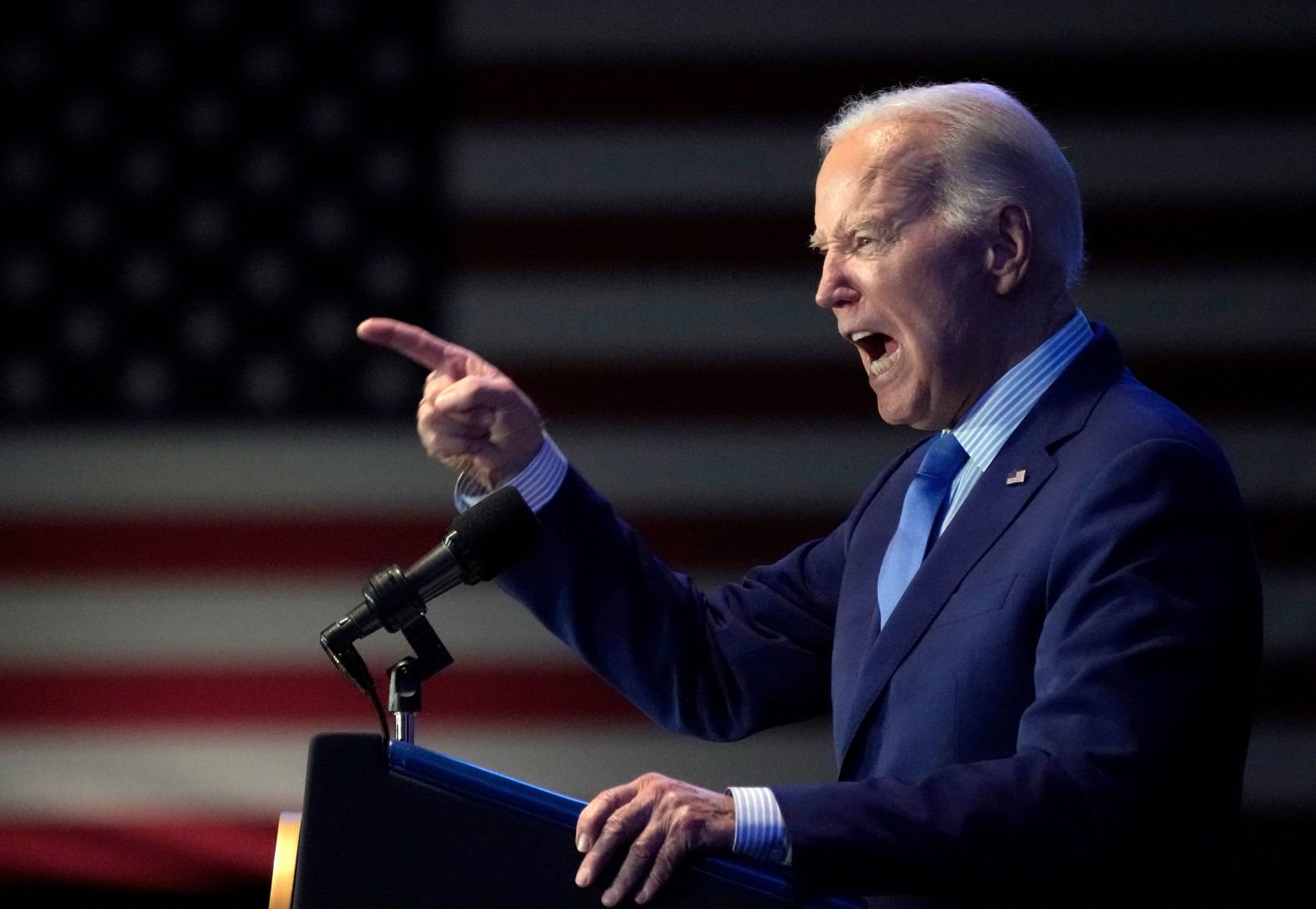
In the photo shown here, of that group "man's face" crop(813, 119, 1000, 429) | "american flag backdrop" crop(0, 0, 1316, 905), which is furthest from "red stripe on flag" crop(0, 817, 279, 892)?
"man's face" crop(813, 119, 1000, 429)

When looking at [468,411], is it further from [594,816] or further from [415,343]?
[594,816]

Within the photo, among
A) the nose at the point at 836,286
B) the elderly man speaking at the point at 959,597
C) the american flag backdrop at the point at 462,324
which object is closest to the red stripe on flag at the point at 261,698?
the american flag backdrop at the point at 462,324

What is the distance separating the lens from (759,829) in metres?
1.08

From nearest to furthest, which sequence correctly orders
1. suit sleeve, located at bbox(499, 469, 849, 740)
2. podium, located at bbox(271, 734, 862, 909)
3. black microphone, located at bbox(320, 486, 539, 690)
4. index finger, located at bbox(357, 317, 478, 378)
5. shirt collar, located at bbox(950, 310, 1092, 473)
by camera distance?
podium, located at bbox(271, 734, 862, 909)
black microphone, located at bbox(320, 486, 539, 690)
index finger, located at bbox(357, 317, 478, 378)
shirt collar, located at bbox(950, 310, 1092, 473)
suit sleeve, located at bbox(499, 469, 849, 740)

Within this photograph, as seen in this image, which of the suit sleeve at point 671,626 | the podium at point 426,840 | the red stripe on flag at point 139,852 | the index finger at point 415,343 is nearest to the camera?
the podium at point 426,840

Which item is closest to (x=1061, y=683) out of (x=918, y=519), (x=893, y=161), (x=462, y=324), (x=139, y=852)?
(x=918, y=519)

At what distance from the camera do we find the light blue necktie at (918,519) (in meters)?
1.52

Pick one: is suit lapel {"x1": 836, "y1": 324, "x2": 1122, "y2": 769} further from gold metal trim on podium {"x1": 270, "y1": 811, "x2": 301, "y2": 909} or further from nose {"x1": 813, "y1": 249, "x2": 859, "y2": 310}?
gold metal trim on podium {"x1": 270, "y1": 811, "x2": 301, "y2": 909}

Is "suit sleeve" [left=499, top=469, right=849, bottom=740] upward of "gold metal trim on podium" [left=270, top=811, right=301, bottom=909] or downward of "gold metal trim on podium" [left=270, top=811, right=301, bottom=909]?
upward

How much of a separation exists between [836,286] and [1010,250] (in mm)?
181

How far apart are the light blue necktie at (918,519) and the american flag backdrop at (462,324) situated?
4.72ft

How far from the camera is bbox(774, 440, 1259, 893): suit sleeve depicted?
1109 millimetres

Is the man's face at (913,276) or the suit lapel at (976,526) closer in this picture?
the suit lapel at (976,526)

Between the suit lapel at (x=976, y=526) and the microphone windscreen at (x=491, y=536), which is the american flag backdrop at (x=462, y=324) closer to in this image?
the suit lapel at (x=976, y=526)
